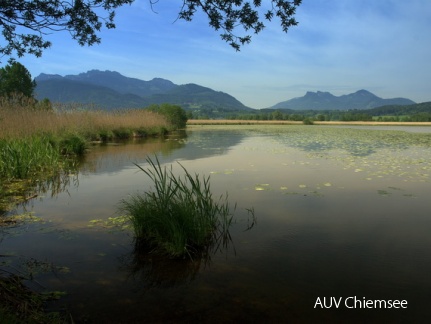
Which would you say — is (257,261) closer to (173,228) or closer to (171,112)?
(173,228)

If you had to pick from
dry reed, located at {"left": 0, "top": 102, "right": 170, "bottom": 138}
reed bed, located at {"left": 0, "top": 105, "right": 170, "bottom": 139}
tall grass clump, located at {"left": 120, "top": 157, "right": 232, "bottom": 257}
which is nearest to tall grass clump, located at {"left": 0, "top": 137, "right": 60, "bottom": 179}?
dry reed, located at {"left": 0, "top": 102, "right": 170, "bottom": 138}

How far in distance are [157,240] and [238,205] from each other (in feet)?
8.33

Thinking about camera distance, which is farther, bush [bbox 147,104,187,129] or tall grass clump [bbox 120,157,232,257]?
bush [bbox 147,104,187,129]

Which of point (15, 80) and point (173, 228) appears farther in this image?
point (15, 80)

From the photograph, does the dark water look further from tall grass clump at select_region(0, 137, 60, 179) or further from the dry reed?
the dry reed

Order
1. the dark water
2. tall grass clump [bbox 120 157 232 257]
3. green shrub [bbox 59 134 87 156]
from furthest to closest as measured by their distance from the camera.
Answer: green shrub [bbox 59 134 87 156]
tall grass clump [bbox 120 157 232 257]
the dark water

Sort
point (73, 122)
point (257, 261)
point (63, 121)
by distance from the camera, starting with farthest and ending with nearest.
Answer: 1. point (73, 122)
2. point (63, 121)
3. point (257, 261)

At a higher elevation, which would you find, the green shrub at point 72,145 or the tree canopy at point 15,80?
the tree canopy at point 15,80

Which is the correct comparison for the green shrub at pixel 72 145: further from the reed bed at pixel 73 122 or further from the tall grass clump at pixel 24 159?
the tall grass clump at pixel 24 159

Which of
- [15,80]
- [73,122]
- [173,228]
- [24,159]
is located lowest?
[173,228]

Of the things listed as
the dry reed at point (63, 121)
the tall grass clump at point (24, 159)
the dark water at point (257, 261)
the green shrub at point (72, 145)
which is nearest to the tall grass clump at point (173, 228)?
the dark water at point (257, 261)

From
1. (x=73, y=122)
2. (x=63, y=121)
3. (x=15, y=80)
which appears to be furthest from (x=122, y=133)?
(x=15, y=80)

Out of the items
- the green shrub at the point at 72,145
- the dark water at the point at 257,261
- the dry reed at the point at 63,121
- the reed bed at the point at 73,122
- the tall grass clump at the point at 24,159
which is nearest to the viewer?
the dark water at the point at 257,261

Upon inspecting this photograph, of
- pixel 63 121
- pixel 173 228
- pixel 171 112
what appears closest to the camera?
pixel 173 228
